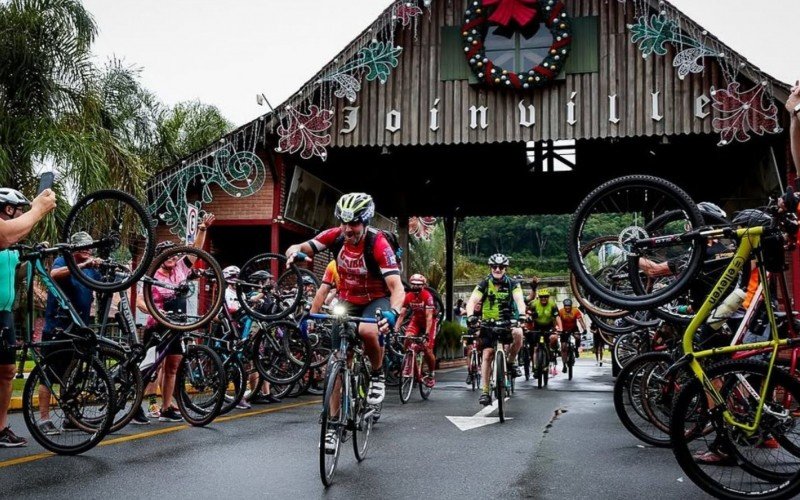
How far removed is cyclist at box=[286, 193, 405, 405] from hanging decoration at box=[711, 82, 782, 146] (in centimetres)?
1134

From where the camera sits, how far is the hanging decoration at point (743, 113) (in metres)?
15.7

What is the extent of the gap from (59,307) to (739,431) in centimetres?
583

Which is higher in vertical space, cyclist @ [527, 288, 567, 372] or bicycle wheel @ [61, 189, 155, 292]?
bicycle wheel @ [61, 189, 155, 292]

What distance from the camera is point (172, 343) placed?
8.79 meters

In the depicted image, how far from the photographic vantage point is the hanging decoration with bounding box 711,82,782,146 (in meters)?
15.7

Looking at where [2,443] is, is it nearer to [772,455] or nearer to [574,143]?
[772,455]

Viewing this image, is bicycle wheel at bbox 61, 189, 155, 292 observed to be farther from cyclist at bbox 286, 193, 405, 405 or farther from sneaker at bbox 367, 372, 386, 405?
sneaker at bbox 367, 372, 386, 405

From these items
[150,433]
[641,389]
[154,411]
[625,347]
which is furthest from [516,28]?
[150,433]

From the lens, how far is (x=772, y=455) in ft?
15.7

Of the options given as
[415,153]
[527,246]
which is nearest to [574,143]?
[415,153]

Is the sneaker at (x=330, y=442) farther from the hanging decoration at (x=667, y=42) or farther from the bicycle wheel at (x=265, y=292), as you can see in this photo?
the hanging decoration at (x=667, y=42)

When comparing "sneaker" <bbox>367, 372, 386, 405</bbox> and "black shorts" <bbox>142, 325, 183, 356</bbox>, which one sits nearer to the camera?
"sneaker" <bbox>367, 372, 386, 405</bbox>

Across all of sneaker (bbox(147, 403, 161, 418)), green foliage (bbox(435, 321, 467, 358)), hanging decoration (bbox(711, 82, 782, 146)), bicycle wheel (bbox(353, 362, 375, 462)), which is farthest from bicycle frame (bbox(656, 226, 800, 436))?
green foliage (bbox(435, 321, 467, 358))

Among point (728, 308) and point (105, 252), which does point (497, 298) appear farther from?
point (105, 252)
